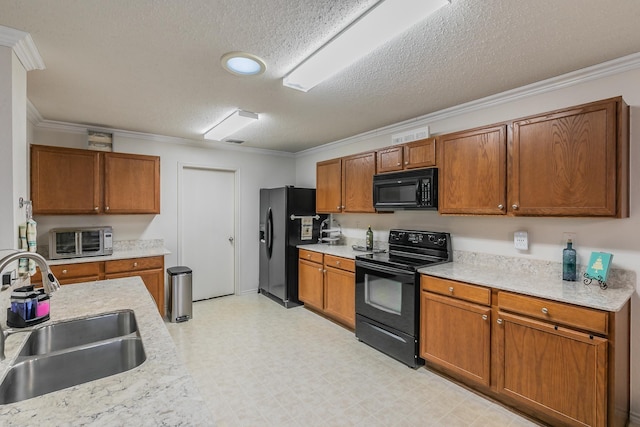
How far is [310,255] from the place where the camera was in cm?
416

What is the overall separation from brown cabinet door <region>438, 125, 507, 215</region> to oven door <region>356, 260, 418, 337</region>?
751mm

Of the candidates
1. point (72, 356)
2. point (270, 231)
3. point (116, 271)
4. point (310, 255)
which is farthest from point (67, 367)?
point (270, 231)

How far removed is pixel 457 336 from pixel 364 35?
2247 mm

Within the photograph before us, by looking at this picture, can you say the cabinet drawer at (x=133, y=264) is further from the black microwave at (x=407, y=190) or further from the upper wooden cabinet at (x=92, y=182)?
the black microwave at (x=407, y=190)

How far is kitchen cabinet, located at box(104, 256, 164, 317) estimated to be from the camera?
340 centimetres

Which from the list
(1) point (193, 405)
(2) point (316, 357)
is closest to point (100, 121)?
(2) point (316, 357)

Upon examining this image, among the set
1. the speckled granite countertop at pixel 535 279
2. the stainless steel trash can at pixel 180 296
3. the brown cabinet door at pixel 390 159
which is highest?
the brown cabinet door at pixel 390 159

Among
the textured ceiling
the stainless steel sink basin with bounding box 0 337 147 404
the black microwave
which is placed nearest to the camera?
the stainless steel sink basin with bounding box 0 337 147 404

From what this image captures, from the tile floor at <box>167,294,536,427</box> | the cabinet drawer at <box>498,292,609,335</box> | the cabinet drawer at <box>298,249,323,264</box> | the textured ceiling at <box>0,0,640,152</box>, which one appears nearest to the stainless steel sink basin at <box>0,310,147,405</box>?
the tile floor at <box>167,294,536,427</box>

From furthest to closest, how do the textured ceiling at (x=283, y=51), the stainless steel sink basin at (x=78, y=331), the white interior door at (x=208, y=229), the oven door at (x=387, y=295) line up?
the white interior door at (x=208, y=229)
the oven door at (x=387, y=295)
the textured ceiling at (x=283, y=51)
the stainless steel sink basin at (x=78, y=331)

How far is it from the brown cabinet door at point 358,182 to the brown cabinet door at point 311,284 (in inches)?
35.3

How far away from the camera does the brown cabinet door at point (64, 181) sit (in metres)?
3.20

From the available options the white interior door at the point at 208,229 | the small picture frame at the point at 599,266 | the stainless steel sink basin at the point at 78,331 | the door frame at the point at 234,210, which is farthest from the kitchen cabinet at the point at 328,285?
the stainless steel sink basin at the point at 78,331

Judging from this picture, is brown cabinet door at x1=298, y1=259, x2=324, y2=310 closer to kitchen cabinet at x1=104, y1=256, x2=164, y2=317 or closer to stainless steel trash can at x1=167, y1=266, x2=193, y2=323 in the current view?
stainless steel trash can at x1=167, y1=266, x2=193, y2=323
